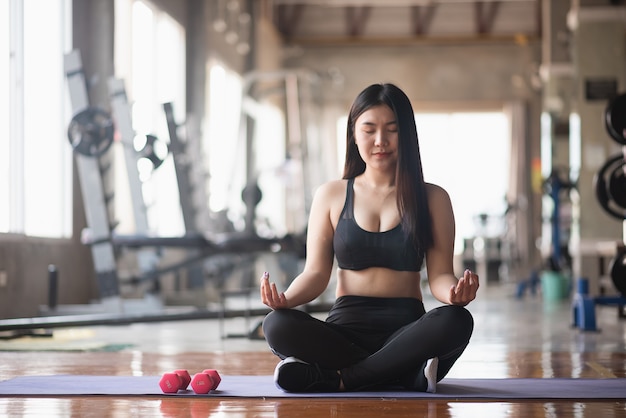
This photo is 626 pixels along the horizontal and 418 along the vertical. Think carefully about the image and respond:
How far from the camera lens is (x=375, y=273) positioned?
8.69 ft

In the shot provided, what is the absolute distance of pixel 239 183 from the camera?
12969 millimetres

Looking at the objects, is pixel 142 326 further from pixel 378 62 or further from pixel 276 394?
pixel 378 62

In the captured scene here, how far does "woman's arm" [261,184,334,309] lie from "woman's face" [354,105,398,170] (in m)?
0.18

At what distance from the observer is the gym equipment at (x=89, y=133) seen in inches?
241

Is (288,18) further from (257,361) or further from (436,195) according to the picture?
(436,195)

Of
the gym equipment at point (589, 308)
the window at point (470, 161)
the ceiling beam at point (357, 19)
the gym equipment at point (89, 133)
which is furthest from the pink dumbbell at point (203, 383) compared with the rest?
the ceiling beam at point (357, 19)

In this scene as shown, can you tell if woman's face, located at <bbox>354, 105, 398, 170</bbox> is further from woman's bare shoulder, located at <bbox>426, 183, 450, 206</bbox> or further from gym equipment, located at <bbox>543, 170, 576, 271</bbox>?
gym equipment, located at <bbox>543, 170, 576, 271</bbox>

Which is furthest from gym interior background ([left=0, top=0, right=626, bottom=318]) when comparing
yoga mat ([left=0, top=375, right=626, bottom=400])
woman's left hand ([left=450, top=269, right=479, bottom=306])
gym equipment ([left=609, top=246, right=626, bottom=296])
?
woman's left hand ([left=450, top=269, right=479, bottom=306])

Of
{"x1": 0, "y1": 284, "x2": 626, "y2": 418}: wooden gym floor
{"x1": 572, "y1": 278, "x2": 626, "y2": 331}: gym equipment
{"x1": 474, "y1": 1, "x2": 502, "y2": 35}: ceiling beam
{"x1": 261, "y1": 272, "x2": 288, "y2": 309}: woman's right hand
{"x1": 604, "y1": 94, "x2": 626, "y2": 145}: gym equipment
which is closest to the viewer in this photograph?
{"x1": 0, "y1": 284, "x2": 626, "y2": 418}: wooden gym floor

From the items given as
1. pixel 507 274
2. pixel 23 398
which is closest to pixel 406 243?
pixel 23 398

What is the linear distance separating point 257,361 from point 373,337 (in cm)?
112

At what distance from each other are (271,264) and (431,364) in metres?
5.08

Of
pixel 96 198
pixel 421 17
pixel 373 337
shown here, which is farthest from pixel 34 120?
pixel 421 17

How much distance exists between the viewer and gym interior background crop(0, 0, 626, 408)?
6.63 meters
